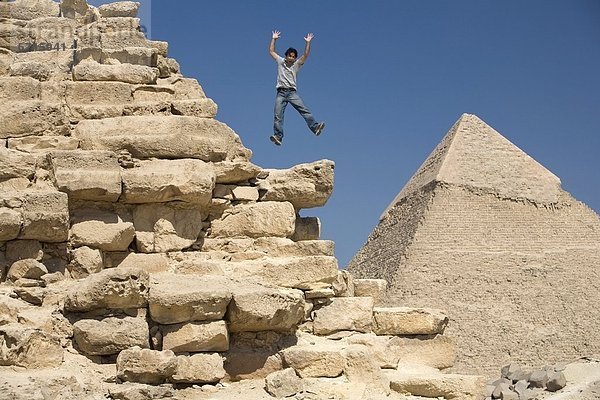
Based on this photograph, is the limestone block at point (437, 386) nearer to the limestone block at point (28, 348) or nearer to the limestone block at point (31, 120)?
the limestone block at point (28, 348)

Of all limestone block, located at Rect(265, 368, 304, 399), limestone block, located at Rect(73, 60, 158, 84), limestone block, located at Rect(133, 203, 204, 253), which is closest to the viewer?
limestone block, located at Rect(265, 368, 304, 399)

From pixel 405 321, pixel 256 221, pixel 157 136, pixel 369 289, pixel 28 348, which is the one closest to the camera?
pixel 28 348

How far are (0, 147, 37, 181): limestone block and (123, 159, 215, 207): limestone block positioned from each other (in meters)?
0.67

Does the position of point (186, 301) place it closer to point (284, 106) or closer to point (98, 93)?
point (98, 93)

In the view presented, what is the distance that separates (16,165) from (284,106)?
108 inches

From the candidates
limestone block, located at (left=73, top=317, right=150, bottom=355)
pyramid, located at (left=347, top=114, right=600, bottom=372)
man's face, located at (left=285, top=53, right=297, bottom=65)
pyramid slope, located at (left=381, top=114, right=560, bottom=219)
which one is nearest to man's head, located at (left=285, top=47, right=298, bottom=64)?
man's face, located at (left=285, top=53, right=297, bottom=65)

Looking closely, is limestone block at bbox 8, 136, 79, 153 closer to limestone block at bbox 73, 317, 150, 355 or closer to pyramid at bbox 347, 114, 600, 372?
limestone block at bbox 73, 317, 150, 355

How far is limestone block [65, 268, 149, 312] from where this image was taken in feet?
21.9

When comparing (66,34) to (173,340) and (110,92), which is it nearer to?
(110,92)

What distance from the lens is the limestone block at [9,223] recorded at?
22.6 feet

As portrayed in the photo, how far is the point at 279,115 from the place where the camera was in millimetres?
9273

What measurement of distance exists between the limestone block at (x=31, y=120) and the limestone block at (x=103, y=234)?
886mm

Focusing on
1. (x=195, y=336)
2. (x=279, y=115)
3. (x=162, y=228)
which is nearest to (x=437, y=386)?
(x=195, y=336)

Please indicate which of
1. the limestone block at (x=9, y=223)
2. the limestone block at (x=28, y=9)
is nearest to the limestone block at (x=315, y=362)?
the limestone block at (x=9, y=223)
